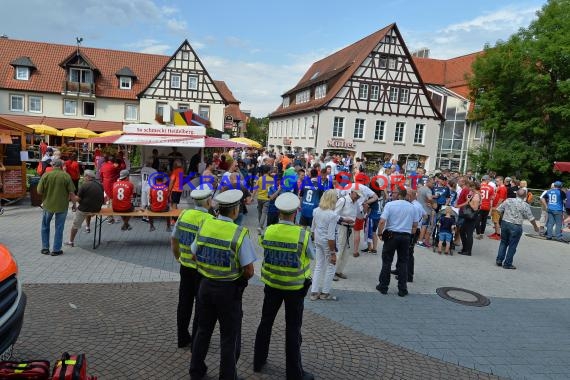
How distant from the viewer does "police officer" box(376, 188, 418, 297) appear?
7062 mm

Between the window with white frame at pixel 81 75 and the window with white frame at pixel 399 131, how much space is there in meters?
26.9

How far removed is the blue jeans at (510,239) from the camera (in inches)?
373

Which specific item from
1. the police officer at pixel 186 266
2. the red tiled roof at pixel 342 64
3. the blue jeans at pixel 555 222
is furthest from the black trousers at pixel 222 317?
the red tiled roof at pixel 342 64

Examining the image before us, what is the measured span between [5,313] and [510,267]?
31.9 feet

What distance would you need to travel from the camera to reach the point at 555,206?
525 inches

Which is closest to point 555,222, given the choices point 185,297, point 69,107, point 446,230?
point 446,230

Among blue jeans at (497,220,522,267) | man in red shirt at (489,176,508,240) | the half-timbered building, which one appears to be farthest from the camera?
the half-timbered building

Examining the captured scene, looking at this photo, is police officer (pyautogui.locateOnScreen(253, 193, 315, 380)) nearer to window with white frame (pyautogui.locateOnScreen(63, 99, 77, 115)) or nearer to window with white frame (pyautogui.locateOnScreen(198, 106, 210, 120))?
window with white frame (pyautogui.locateOnScreen(198, 106, 210, 120))

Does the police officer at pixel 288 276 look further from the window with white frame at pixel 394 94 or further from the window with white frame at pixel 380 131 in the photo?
the window with white frame at pixel 394 94

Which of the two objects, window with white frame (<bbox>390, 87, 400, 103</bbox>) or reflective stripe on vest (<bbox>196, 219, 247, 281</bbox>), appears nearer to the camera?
reflective stripe on vest (<bbox>196, 219, 247, 281</bbox>)

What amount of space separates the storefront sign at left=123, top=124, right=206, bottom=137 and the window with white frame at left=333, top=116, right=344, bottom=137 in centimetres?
2353

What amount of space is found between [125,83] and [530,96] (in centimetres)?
3377

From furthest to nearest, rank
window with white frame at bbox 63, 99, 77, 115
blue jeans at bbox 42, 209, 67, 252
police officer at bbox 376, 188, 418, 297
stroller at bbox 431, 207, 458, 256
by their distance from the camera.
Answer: window with white frame at bbox 63, 99, 77, 115
stroller at bbox 431, 207, 458, 256
blue jeans at bbox 42, 209, 67, 252
police officer at bbox 376, 188, 418, 297

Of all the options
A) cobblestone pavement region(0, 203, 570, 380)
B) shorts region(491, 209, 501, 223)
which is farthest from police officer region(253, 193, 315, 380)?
shorts region(491, 209, 501, 223)
